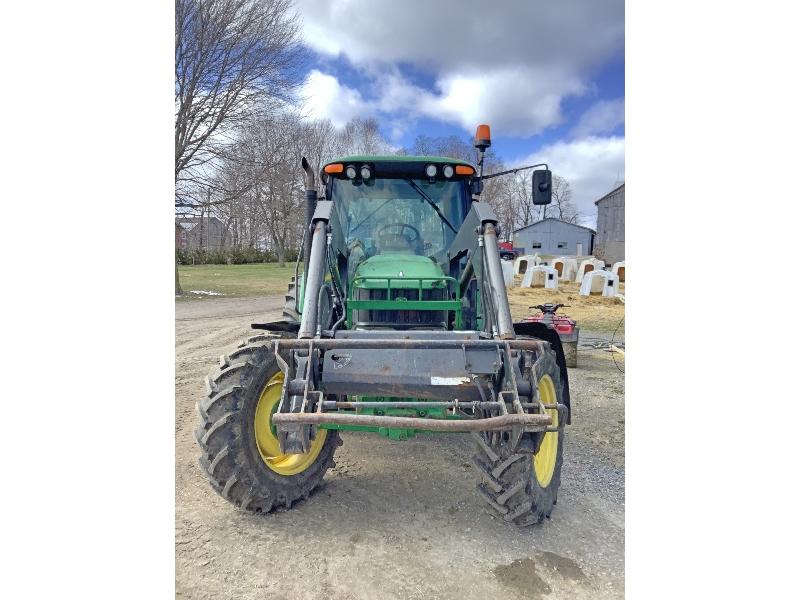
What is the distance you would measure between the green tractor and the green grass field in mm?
11518

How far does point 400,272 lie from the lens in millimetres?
3445

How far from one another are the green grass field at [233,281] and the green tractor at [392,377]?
1152cm

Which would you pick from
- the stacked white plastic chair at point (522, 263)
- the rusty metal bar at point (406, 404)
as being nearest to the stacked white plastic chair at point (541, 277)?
the stacked white plastic chair at point (522, 263)

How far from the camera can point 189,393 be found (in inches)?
195

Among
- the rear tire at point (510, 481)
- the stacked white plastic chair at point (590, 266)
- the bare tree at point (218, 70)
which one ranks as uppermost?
the bare tree at point (218, 70)

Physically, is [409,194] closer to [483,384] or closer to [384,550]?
[483,384]

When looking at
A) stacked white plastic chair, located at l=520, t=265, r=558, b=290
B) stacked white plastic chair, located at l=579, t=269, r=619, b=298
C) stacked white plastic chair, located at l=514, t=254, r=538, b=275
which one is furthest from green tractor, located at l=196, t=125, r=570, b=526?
stacked white plastic chair, located at l=514, t=254, r=538, b=275

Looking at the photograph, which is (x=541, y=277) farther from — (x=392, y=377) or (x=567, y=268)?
(x=392, y=377)

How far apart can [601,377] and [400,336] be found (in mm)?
3958

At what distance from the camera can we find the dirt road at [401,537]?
7.41 ft

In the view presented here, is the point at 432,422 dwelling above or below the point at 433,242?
below

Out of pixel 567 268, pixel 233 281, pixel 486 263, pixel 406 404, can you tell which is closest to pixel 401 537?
pixel 406 404

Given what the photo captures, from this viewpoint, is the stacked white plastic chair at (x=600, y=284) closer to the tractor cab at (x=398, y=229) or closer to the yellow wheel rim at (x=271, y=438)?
the tractor cab at (x=398, y=229)

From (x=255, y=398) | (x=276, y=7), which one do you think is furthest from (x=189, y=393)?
(x=276, y=7)
